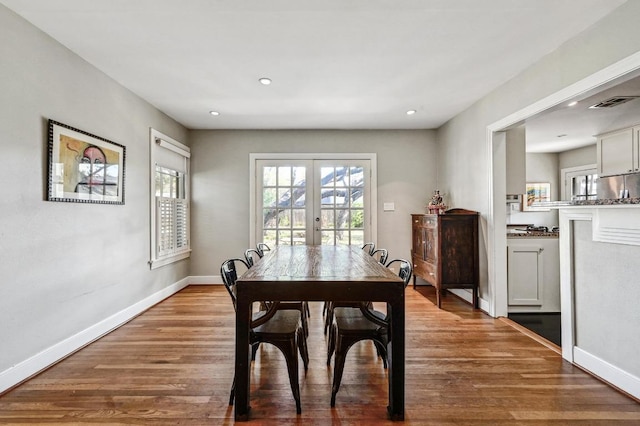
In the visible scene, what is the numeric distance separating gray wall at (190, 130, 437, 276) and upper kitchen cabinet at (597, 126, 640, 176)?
262cm

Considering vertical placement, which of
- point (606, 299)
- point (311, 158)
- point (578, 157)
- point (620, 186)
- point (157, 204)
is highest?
point (578, 157)

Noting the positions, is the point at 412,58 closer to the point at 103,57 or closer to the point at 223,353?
the point at 103,57

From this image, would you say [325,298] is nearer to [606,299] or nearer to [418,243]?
[606,299]

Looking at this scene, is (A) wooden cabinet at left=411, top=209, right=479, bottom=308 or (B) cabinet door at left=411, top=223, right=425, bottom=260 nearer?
(A) wooden cabinet at left=411, top=209, right=479, bottom=308

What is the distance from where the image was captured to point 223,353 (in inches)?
95.3

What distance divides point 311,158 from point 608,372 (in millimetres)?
3909

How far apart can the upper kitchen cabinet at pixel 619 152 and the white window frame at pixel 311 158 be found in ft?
11.6

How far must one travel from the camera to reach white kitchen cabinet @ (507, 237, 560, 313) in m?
3.34

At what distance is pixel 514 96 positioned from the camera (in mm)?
2918

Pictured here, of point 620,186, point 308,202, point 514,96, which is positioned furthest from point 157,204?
point 620,186

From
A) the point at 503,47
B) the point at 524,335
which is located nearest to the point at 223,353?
the point at 524,335

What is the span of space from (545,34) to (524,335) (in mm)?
2507

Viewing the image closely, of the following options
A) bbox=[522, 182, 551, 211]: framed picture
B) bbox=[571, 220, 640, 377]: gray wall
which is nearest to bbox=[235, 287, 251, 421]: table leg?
bbox=[571, 220, 640, 377]: gray wall

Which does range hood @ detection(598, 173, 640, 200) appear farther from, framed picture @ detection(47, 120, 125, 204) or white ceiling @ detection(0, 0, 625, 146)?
framed picture @ detection(47, 120, 125, 204)
